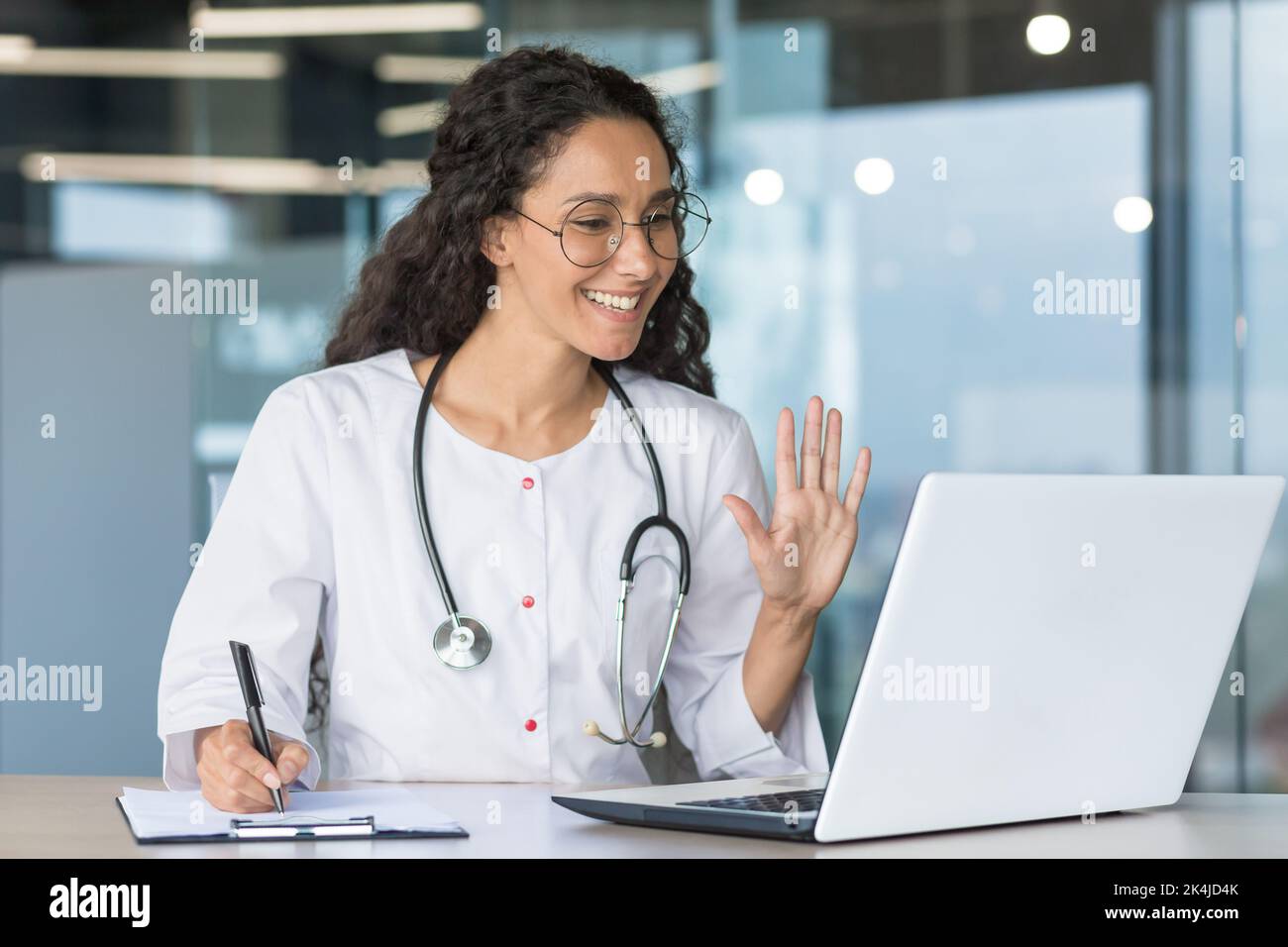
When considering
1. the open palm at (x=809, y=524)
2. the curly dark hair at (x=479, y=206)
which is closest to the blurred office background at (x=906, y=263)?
the curly dark hair at (x=479, y=206)

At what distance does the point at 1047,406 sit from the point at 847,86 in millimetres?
990

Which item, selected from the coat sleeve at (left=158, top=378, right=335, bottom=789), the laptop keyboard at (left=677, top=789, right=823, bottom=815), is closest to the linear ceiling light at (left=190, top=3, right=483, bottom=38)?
the coat sleeve at (left=158, top=378, right=335, bottom=789)

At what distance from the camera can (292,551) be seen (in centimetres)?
170

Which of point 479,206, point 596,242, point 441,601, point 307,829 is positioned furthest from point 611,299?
point 307,829

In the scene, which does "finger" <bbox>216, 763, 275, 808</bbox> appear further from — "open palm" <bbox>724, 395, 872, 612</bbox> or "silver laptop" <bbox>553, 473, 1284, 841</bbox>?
"open palm" <bbox>724, 395, 872, 612</bbox>

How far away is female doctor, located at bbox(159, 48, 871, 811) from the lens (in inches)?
66.0

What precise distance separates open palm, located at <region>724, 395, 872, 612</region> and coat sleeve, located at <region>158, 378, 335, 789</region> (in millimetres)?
544

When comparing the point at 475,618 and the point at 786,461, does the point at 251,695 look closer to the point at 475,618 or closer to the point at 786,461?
the point at 475,618

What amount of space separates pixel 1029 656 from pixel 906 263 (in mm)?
2679

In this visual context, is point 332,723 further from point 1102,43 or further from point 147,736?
point 1102,43

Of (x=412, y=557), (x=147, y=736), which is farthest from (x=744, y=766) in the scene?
(x=147, y=736)

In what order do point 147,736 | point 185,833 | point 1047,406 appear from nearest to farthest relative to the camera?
point 185,833 < point 147,736 < point 1047,406

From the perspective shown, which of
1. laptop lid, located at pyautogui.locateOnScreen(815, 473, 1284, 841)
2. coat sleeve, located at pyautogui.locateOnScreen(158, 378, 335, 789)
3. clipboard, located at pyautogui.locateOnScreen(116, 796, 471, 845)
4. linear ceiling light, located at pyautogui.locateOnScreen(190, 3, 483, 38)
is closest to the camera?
laptop lid, located at pyautogui.locateOnScreen(815, 473, 1284, 841)
